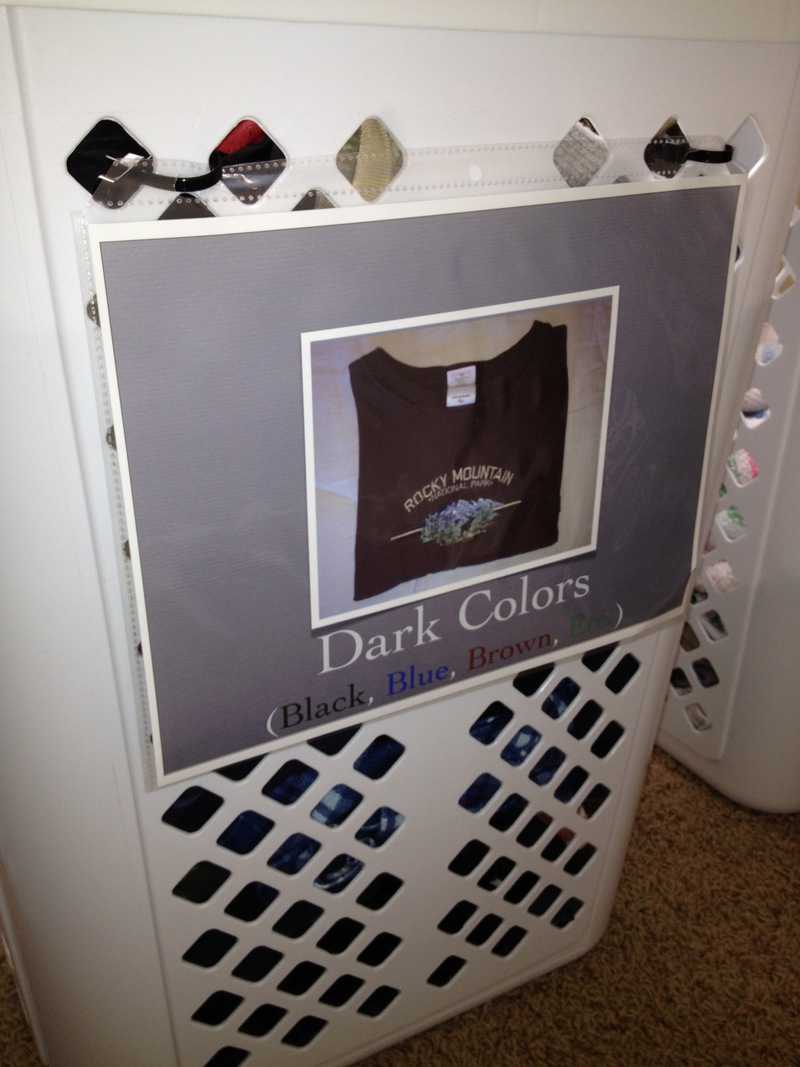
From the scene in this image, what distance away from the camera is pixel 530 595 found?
801mm

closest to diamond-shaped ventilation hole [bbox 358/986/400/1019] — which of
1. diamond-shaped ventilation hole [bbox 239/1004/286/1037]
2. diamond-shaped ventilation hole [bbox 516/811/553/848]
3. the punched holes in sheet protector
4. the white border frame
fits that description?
A: diamond-shaped ventilation hole [bbox 239/1004/286/1037]

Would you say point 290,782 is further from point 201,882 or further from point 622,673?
point 622,673

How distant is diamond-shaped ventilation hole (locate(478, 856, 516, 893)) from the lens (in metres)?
1.04

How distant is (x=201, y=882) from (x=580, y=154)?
0.66 meters

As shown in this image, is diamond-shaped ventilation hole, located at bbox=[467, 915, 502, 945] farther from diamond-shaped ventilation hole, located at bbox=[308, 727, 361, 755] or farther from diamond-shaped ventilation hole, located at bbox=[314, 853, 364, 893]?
diamond-shaped ventilation hole, located at bbox=[308, 727, 361, 755]

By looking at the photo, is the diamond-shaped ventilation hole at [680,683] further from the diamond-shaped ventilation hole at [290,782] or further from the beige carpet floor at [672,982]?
the diamond-shaped ventilation hole at [290,782]

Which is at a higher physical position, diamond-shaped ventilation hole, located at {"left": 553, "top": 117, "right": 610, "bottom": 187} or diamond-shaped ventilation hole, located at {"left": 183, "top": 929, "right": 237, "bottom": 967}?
diamond-shaped ventilation hole, located at {"left": 553, "top": 117, "right": 610, "bottom": 187}

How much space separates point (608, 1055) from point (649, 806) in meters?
0.42

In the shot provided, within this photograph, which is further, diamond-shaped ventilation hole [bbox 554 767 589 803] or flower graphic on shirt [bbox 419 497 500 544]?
diamond-shaped ventilation hole [bbox 554 767 589 803]

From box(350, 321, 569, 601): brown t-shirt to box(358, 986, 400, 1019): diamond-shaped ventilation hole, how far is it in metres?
0.55

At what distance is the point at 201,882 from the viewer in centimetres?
82

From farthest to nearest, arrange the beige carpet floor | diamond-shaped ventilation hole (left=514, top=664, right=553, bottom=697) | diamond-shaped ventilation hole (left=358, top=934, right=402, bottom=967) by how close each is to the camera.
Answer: the beige carpet floor → diamond-shaped ventilation hole (left=358, top=934, right=402, bottom=967) → diamond-shaped ventilation hole (left=514, top=664, right=553, bottom=697)

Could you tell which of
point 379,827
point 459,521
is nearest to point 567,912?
point 379,827

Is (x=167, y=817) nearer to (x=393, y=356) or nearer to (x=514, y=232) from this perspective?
(x=393, y=356)
